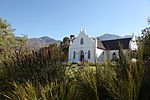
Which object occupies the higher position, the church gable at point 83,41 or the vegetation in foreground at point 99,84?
the church gable at point 83,41

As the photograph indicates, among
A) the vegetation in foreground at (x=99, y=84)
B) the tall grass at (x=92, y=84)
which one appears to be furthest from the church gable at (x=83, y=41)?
the vegetation in foreground at (x=99, y=84)

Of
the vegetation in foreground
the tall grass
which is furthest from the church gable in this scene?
the vegetation in foreground

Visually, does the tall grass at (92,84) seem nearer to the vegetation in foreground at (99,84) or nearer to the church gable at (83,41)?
the vegetation in foreground at (99,84)

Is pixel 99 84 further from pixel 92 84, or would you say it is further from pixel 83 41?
pixel 83 41

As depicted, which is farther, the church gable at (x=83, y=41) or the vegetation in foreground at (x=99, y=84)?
the church gable at (x=83, y=41)

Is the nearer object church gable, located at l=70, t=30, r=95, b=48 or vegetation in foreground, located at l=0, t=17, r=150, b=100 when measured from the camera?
vegetation in foreground, located at l=0, t=17, r=150, b=100

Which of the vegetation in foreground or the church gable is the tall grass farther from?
the church gable

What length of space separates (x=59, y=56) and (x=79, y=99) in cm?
216

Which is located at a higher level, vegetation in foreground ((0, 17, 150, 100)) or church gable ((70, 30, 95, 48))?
church gable ((70, 30, 95, 48))

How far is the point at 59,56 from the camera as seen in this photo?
4.27 metres

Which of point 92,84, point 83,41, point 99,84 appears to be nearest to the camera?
point 92,84

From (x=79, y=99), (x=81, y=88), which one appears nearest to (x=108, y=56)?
(x=81, y=88)

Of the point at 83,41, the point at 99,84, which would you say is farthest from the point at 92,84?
the point at 83,41

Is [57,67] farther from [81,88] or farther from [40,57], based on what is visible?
[81,88]
